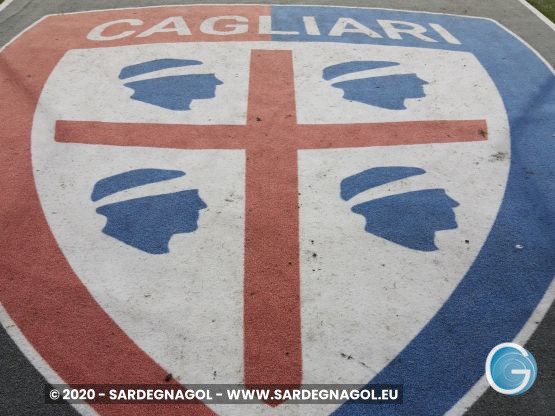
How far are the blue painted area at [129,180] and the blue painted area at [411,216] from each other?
2.46 m

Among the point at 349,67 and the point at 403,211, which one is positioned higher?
the point at 349,67

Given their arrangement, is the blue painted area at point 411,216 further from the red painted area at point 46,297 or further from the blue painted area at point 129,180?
the red painted area at point 46,297

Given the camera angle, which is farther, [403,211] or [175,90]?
[175,90]

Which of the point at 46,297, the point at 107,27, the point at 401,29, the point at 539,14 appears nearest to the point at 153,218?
the point at 46,297

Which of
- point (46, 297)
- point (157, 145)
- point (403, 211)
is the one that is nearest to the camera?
point (46, 297)

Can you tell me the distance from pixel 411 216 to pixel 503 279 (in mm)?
1267

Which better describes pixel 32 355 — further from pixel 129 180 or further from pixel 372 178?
pixel 372 178

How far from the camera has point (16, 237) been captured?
6387mm

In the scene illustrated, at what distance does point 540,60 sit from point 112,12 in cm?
843

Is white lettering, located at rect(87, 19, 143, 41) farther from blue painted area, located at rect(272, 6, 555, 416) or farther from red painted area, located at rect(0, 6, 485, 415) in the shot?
blue painted area, located at rect(272, 6, 555, 416)

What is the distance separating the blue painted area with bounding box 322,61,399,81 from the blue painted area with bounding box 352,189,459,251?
323cm

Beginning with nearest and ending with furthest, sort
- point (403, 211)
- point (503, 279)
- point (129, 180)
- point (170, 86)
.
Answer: point (503, 279)
point (403, 211)
point (129, 180)
point (170, 86)

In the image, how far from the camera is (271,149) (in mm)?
7645

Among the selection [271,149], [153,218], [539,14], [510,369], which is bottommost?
[510,369]
